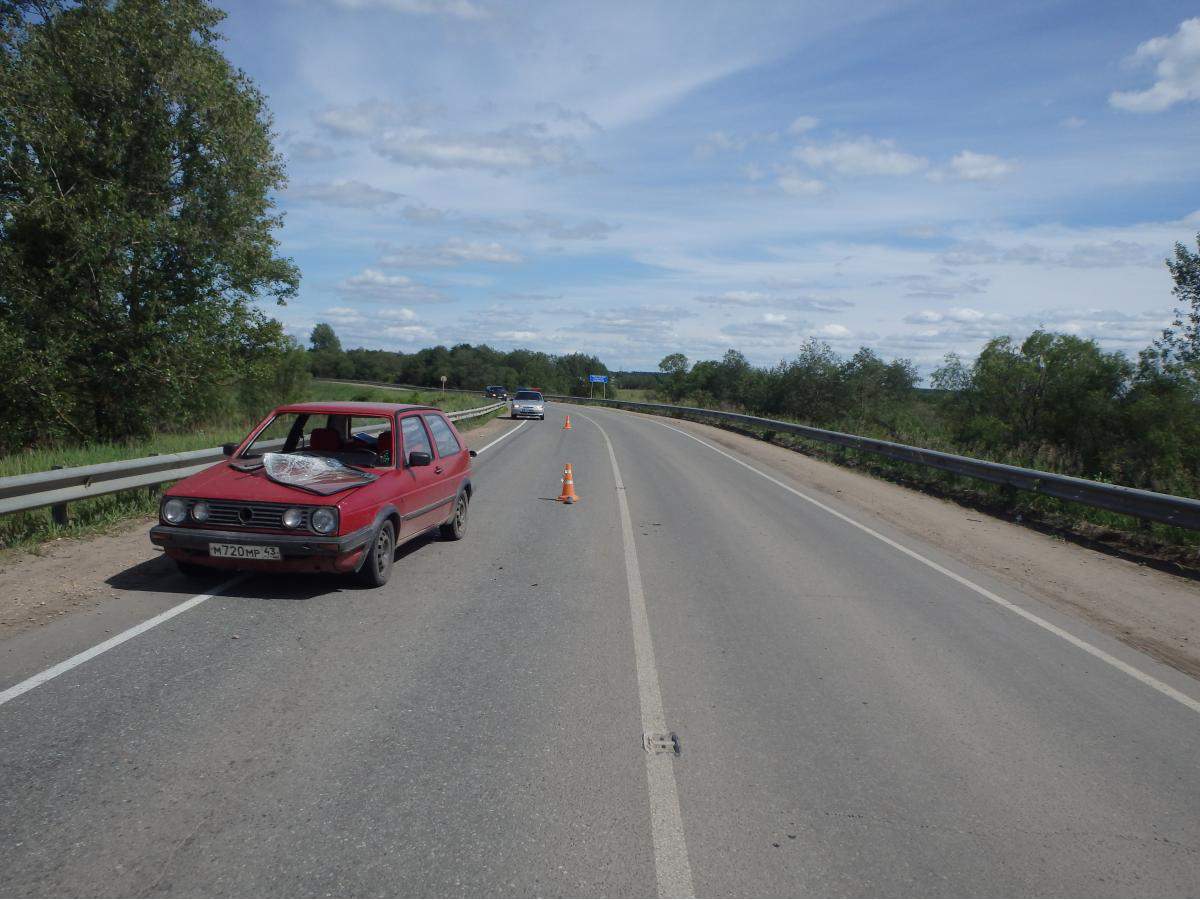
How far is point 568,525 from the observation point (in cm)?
1039

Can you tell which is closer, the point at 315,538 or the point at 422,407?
the point at 315,538

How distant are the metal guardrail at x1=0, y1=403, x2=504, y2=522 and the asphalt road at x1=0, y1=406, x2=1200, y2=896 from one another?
2.33 m

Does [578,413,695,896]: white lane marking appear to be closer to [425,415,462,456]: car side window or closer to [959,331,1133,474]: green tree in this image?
[425,415,462,456]: car side window

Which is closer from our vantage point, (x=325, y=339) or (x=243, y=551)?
(x=243, y=551)

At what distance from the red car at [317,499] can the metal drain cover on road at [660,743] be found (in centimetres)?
316

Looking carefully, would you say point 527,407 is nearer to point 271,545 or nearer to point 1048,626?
point 271,545

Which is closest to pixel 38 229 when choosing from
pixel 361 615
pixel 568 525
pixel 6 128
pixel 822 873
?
pixel 6 128

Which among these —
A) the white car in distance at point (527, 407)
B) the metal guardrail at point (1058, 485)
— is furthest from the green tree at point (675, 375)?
the metal guardrail at point (1058, 485)

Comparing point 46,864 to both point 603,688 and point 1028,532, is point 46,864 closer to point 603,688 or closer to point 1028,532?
point 603,688

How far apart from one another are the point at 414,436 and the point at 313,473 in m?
1.52

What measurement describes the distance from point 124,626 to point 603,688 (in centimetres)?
352

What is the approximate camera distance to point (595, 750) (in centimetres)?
393

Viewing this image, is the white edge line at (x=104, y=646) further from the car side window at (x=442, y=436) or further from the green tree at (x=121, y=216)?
the green tree at (x=121, y=216)

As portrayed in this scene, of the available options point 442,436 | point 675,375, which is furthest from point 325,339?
point 442,436
